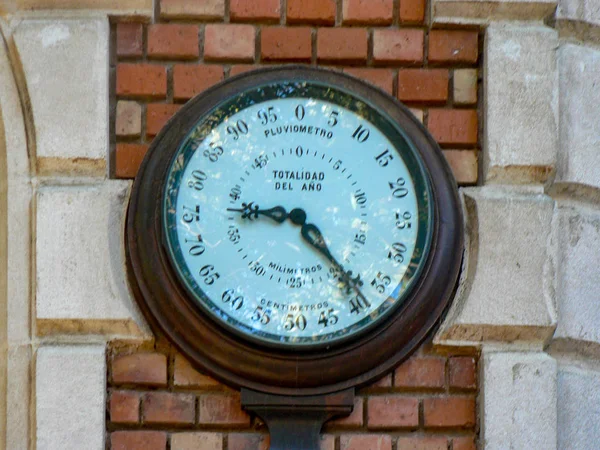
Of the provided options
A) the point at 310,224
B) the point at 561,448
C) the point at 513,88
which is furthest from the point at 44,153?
the point at 561,448

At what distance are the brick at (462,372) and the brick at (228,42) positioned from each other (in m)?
0.85

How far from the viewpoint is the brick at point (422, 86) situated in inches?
127

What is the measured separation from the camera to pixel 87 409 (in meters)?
3.03

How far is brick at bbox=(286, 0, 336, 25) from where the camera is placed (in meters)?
3.23

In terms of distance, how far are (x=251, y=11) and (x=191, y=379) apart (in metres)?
0.87

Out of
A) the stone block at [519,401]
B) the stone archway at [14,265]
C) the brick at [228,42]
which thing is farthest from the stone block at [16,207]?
the stone block at [519,401]

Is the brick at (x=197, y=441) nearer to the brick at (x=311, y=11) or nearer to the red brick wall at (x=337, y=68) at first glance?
the red brick wall at (x=337, y=68)

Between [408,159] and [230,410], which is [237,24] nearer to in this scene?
[408,159]

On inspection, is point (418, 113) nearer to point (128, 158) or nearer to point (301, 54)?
point (301, 54)

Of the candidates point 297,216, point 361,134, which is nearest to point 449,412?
point 297,216

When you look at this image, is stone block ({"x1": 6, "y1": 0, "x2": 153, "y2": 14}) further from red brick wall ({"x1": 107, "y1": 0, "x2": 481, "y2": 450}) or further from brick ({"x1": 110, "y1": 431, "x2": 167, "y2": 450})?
brick ({"x1": 110, "y1": 431, "x2": 167, "y2": 450})

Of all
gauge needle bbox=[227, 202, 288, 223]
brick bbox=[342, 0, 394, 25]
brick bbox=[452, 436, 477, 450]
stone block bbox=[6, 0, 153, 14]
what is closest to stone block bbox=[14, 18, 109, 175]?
stone block bbox=[6, 0, 153, 14]

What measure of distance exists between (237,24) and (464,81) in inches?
21.7

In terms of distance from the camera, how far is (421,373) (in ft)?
10.2
